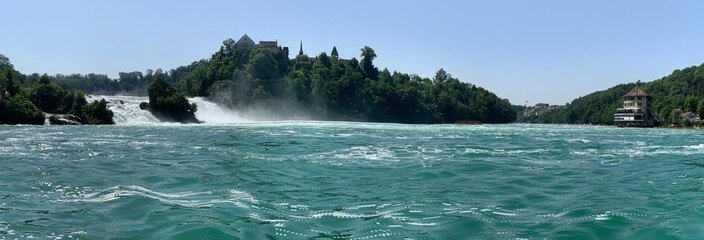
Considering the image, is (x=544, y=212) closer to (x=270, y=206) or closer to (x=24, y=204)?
(x=270, y=206)

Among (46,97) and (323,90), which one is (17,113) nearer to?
(46,97)

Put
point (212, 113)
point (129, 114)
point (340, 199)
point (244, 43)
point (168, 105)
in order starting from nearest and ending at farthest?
point (340, 199)
point (129, 114)
point (168, 105)
point (212, 113)
point (244, 43)

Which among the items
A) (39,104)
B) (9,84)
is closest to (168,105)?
(39,104)

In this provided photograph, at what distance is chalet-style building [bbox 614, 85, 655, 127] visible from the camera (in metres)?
112

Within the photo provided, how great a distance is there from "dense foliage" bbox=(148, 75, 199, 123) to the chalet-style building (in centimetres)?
10272

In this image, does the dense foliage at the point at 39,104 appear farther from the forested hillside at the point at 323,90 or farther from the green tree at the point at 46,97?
the forested hillside at the point at 323,90

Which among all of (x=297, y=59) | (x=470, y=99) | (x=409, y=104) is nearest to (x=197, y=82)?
(x=297, y=59)

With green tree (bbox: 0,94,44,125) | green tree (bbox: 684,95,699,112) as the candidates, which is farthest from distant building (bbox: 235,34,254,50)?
green tree (bbox: 684,95,699,112)

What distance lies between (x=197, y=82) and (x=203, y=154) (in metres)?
127

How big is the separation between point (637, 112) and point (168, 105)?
11015 centimetres

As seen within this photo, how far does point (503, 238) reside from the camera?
6730 millimetres

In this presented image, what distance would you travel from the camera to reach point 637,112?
11475cm

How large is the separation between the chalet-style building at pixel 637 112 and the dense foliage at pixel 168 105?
103 metres

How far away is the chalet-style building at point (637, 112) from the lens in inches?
4424
